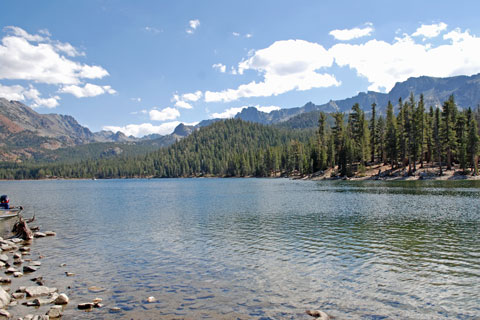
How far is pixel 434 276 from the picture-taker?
19.2 meters

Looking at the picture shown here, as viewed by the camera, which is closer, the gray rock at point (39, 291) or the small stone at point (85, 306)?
the small stone at point (85, 306)

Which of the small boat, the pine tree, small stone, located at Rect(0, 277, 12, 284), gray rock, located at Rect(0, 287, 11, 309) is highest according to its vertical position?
the pine tree

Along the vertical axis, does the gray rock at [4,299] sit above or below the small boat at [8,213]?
below

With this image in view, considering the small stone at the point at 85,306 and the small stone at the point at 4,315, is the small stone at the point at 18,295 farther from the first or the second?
the small stone at the point at 85,306

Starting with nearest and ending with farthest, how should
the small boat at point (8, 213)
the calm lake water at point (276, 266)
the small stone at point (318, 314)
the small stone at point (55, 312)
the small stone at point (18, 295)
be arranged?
the small stone at point (318, 314), the small stone at point (55, 312), the calm lake water at point (276, 266), the small stone at point (18, 295), the small boat at point (8, 213)

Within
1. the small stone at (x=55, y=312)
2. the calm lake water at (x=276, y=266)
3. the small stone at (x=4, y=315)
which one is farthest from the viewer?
the calm lake water at (x=276, y=266)

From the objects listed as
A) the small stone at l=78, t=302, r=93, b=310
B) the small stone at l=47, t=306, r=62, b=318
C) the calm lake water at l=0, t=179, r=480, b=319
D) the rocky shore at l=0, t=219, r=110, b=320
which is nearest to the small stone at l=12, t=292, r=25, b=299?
the rocky shore at l=0, t=219, r=110, b=320

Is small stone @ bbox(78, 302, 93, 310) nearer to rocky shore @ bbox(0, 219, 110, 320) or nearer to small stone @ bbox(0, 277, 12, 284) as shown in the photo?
rocky shore @ bbox(0, 219, 110, 320)

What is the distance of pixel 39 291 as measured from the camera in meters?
18.0

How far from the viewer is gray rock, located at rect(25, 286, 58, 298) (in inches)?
699

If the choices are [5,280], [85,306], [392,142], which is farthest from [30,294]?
[392,142]

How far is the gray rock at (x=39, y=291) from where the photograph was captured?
17.8 metres

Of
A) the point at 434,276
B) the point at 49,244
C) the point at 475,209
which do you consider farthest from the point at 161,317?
the point at 475,209

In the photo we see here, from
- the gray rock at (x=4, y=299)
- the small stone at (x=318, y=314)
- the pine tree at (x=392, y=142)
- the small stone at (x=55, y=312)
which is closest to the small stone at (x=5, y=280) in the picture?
the gray rock at (x=4, y=299)
